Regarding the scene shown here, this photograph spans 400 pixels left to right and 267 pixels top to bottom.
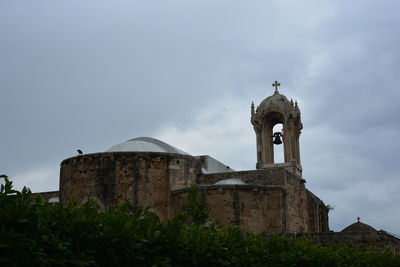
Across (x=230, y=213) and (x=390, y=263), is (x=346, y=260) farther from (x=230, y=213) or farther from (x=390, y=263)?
(x=230, y=213)

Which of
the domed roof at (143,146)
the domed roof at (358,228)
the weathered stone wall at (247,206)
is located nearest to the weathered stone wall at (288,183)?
the weathered stone wall at (247,206)

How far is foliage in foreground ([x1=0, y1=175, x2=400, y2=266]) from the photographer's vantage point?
17.6 ft

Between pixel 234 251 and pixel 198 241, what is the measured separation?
1015mm

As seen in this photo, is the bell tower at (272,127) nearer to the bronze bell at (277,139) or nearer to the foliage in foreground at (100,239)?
the bronze bell at (277,139)

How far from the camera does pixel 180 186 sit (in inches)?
969

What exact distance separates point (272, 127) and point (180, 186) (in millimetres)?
8152

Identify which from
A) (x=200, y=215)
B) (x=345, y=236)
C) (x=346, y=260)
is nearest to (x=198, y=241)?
(x=346, y=260)

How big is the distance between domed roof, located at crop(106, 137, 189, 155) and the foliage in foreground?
17.1 m

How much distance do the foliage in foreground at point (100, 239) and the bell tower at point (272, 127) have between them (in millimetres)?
20158

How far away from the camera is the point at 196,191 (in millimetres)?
22953

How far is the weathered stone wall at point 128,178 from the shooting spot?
23.9 m

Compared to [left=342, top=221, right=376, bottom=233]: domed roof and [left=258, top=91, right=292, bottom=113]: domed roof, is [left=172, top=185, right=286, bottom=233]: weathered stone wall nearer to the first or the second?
[left=342, top=221, right=376, bottom=233]: domed roof

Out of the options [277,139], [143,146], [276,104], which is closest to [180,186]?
[143,146]

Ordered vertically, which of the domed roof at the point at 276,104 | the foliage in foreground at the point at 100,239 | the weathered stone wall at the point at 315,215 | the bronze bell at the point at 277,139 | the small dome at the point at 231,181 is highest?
the domed roof at the point at 276,104
